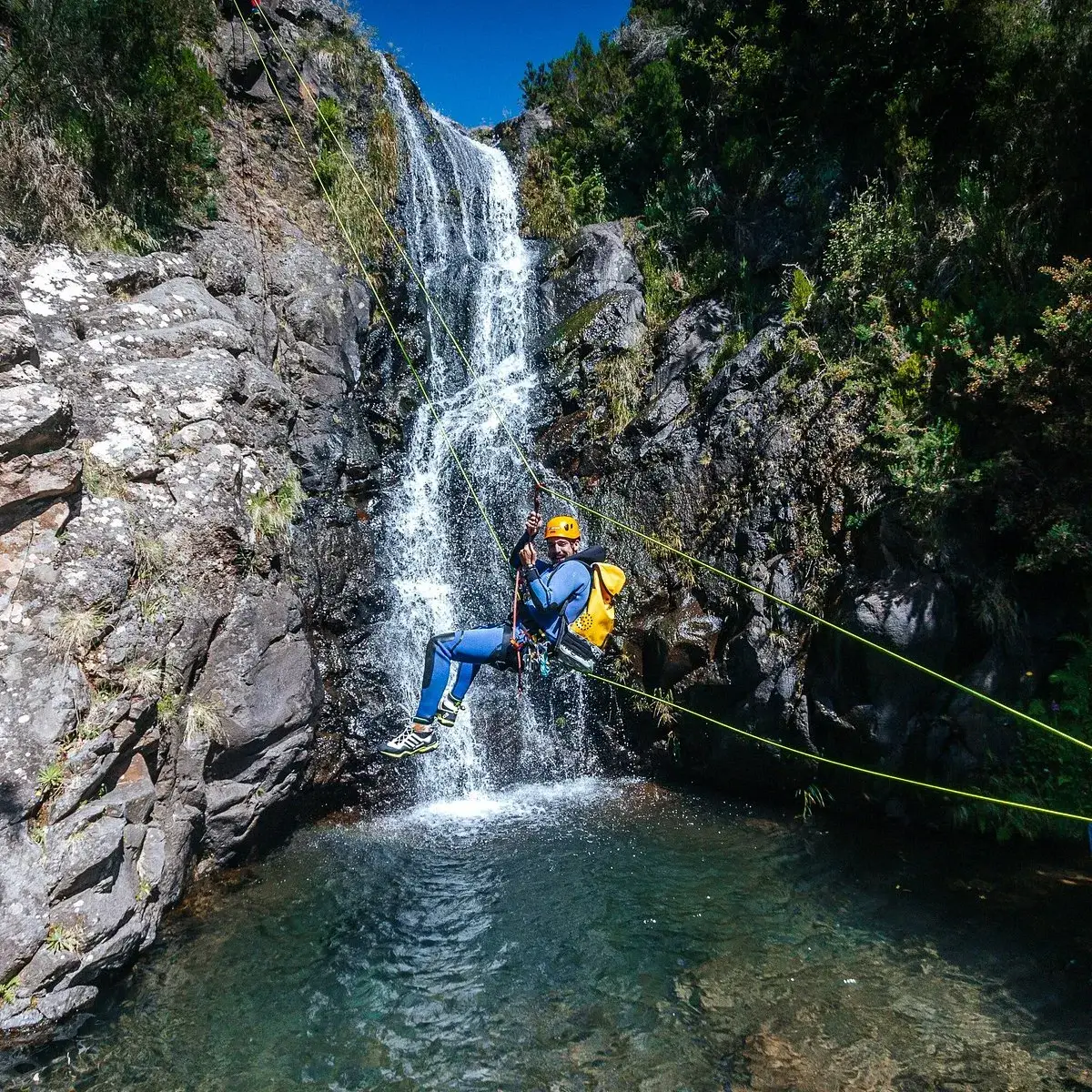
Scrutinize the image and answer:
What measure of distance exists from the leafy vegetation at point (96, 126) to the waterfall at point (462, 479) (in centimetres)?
437

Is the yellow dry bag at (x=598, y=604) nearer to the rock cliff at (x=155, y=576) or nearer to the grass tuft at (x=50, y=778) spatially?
the rock cliff at (x=155, y=576)

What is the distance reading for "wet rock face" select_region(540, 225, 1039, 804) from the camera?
708 cm

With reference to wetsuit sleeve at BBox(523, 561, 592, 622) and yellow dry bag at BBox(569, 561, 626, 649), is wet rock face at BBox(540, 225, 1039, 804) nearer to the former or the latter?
yellow dry bag at BBox(569, 561, 626, 649)

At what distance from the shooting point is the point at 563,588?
6.12 m

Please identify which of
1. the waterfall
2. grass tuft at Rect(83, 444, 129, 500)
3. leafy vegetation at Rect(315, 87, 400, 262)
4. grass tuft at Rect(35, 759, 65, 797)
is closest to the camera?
grass tuft at Rect(35, 759, 65, 797)

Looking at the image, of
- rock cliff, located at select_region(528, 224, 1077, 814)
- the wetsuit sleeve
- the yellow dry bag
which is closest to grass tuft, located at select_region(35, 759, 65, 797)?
the wetsuit sleeve

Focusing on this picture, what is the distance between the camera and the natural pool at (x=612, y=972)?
458 cm

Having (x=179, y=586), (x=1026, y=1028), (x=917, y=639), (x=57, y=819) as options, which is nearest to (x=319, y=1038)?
(x=57, y=819)

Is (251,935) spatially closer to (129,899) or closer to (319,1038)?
(129,899)

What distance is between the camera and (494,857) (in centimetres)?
727

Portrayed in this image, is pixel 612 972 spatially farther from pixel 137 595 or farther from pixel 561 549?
pixel 137 595

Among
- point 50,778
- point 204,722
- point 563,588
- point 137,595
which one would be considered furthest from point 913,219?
point 50,778

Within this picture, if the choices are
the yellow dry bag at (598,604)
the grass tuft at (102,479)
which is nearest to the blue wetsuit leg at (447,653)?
the yellow dry bag at (598,604)

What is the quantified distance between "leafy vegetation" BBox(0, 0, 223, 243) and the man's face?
6801 mm
